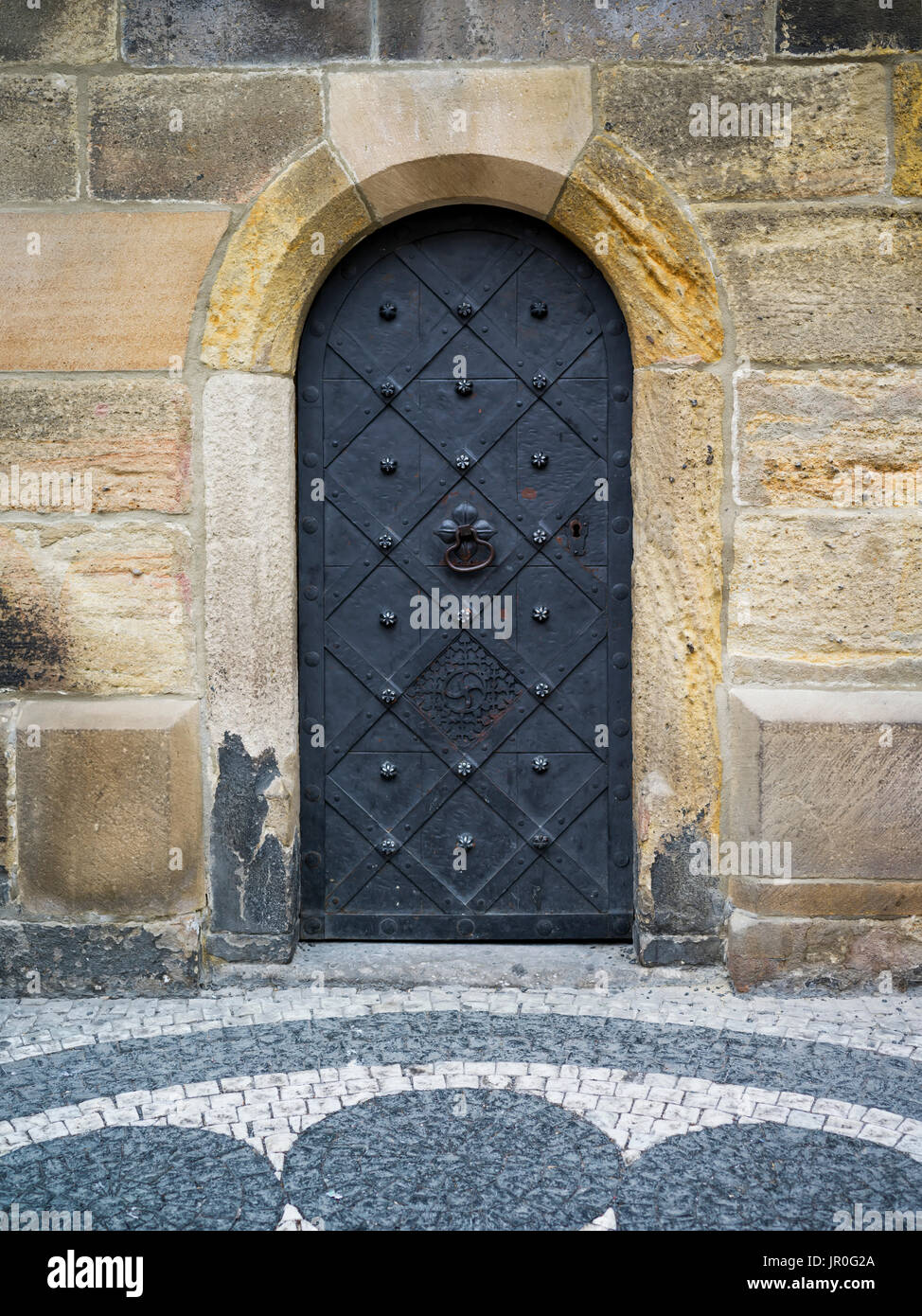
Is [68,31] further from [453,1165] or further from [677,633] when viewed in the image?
[453,1165]

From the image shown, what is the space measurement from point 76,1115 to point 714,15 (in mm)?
3293

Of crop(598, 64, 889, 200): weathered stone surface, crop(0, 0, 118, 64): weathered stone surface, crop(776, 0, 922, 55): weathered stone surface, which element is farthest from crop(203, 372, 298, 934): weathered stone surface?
crop(776, 0, 922, 55): weathered stone surface

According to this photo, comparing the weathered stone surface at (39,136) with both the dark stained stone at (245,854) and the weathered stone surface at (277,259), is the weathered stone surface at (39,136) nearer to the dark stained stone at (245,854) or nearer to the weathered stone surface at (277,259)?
the weathered stone surface at (277,259)

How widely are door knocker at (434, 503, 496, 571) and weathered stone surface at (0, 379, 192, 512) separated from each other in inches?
31.3

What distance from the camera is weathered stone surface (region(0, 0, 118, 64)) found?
3.46 meters

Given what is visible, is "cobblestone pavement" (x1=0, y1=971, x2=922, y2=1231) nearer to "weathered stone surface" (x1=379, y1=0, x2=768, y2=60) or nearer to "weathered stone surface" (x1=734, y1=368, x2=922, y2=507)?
"weathered stone surface" (x1=734, y1=368, x2=922, y2=507)

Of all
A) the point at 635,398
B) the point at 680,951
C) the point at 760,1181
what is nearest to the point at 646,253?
the point at 635,398

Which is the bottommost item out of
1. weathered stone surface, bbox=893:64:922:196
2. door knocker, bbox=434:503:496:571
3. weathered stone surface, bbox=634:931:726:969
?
weathered stone surface, bbox=634:931:726:969

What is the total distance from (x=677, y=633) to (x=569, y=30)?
1.73m

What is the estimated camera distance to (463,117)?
11.2 feet

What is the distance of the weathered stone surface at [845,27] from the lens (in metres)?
3.39

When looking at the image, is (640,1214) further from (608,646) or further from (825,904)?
(608,646)

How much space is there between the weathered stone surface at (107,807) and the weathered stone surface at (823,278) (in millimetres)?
1980

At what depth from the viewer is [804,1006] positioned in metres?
3.36
